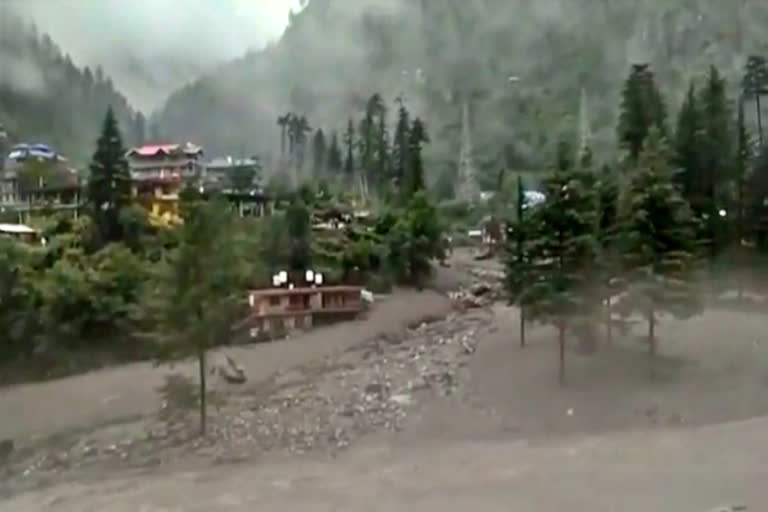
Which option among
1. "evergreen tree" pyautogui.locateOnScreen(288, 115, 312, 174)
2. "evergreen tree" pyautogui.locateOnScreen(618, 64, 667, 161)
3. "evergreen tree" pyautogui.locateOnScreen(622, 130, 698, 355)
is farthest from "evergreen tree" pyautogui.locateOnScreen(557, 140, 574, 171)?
"evergreen tree" pyautogui.locateOnScreen(288, 115, 312, 174)

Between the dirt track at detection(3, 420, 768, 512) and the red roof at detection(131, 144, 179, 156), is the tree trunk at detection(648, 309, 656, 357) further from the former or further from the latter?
the red roof at detection(131, 144, 179, 156)

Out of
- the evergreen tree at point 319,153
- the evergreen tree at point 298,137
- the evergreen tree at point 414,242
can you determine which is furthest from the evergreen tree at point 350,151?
the evergreen tree at point 414,242

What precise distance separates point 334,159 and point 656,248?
37.2 ft

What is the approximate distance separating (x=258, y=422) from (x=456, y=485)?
2739 millimetres

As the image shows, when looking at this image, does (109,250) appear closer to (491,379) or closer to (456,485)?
(491,379)

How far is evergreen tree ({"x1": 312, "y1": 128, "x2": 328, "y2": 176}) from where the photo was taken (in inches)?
681

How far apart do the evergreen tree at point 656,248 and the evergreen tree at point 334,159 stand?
10599 millimetres

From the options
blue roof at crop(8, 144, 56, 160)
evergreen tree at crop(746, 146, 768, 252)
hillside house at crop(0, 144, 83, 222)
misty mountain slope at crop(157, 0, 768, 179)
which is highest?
misty mountain slope at crop(157, 0, 768, 179)

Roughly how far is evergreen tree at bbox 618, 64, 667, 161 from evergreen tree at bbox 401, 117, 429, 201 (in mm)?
3767

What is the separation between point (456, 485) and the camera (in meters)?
4.43

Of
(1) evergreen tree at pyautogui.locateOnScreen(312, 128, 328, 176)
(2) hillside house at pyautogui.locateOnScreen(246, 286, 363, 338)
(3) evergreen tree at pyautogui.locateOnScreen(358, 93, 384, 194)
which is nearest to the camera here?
(2) hillside house at pyautogui.locateOnScreen(246, 286, 363, 338)

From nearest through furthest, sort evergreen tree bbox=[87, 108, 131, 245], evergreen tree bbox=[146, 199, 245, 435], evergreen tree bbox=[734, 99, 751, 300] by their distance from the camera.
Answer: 1. evergreen tree bbox=[146, 199, 245, 435]
2. evergreen tree bbox=[734, 99, 751, 300]
3. evergreen tree bbox=[87, 108, 131, 245]

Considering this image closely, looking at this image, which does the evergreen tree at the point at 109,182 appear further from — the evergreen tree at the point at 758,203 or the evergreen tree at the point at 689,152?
the evergreen tree at the point at 758,203

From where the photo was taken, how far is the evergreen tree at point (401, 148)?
55.7ft
